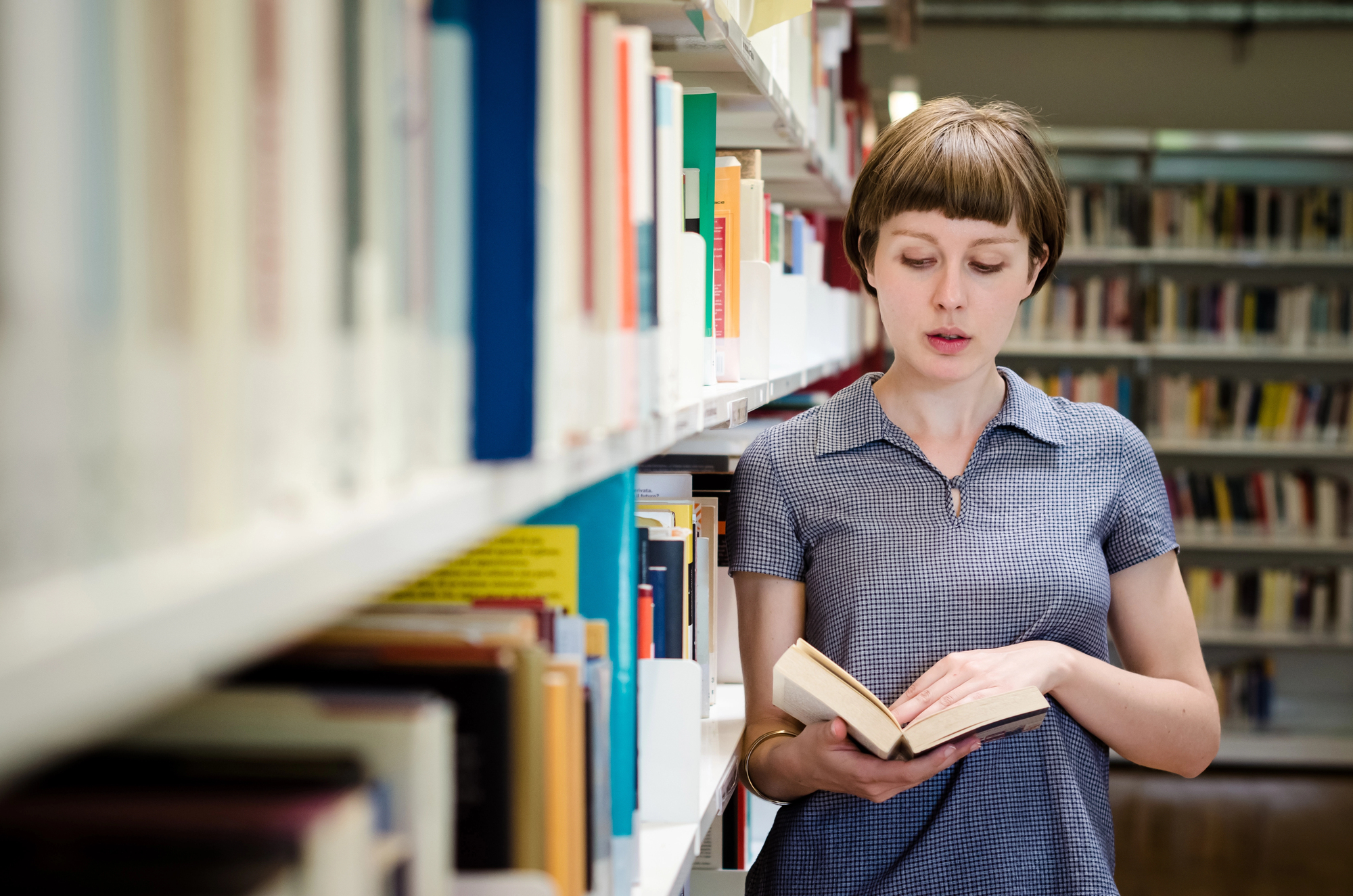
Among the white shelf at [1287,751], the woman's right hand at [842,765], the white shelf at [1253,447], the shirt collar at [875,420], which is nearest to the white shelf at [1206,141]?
the white shelf at [1253,447]

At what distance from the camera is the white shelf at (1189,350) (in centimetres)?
498

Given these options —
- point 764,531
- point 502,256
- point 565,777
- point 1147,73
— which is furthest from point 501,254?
point 1147,73

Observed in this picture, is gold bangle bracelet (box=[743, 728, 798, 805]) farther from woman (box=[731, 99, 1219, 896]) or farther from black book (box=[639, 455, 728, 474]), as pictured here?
black book (box=[639, 455, 728, 474])

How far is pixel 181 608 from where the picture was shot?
31 cm

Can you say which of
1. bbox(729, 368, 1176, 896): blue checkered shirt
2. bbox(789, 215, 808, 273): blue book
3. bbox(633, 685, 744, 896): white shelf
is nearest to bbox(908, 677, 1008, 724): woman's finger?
bbox(729, 368, 1176, 896): blue checkered shirt

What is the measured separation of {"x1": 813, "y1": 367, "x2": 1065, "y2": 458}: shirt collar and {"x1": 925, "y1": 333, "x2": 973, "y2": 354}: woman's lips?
11 cm

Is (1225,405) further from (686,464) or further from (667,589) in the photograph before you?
(667,589)

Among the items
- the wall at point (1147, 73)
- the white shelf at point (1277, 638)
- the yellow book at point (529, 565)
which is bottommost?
the white shelf at point (1277, 638)

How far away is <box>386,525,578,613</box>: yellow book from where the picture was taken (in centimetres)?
89

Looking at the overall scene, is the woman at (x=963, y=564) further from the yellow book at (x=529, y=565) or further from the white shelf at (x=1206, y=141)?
the white shelf at (x=1206, y=141)

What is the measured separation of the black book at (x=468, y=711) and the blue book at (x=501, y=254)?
116 mm

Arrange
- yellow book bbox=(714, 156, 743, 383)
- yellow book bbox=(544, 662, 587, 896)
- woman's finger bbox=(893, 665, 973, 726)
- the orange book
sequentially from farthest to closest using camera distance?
yellow book bbox=(714, 156, 743, 383) < woman's finger bbox=(893, 665, 973, 726) < the orange book < yellow book bbox=(544, 662, 587, 896)

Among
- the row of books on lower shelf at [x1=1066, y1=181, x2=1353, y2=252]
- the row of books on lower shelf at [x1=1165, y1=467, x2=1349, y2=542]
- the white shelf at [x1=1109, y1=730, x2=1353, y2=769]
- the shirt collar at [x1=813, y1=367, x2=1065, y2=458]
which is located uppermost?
the row of books on lower shelf at [x1=1066, y1=181, x2=1353, y2=252]

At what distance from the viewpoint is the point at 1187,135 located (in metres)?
4.92
